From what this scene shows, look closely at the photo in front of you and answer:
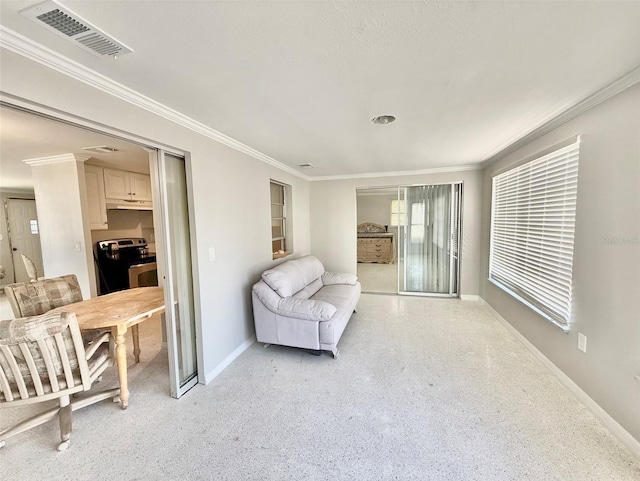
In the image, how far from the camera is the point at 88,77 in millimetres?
1403

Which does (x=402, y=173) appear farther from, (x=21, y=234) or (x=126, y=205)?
(x=21, y=234)

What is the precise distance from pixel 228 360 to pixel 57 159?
329cm

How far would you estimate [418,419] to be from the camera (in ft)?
6.07

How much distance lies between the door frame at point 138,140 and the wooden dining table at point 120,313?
13.3 inches

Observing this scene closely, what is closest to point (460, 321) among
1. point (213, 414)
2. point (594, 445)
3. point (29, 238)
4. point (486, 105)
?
Result: point (594, 445)

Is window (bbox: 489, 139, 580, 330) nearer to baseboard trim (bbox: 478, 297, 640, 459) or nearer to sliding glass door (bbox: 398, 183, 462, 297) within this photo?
baseboard trim (bbox: 478, 297, 640, 459)

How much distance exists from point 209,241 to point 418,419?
87.2 inches

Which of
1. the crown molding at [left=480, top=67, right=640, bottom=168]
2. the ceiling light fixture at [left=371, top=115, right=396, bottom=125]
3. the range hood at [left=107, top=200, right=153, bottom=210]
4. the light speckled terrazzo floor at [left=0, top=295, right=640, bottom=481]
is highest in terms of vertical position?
the ceiling light fixture at [left=371, top=115, right=396, bottom=125]

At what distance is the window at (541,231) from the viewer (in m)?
2.15

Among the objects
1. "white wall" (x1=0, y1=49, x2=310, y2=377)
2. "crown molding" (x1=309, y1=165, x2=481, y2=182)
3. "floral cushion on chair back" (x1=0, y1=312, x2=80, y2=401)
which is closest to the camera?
"white wall" (x1=0, y1=49, x2=310, y2=377)

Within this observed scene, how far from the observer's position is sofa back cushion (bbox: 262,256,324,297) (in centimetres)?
286

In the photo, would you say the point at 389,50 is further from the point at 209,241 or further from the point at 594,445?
the point at 594,445

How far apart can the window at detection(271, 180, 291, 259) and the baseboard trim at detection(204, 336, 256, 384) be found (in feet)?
4.57

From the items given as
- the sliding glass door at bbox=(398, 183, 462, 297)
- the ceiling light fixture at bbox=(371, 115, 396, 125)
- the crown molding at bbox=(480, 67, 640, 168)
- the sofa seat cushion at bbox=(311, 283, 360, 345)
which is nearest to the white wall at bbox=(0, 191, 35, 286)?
the sofa seat cushion at bbox=(311, 283, 360, 345)
